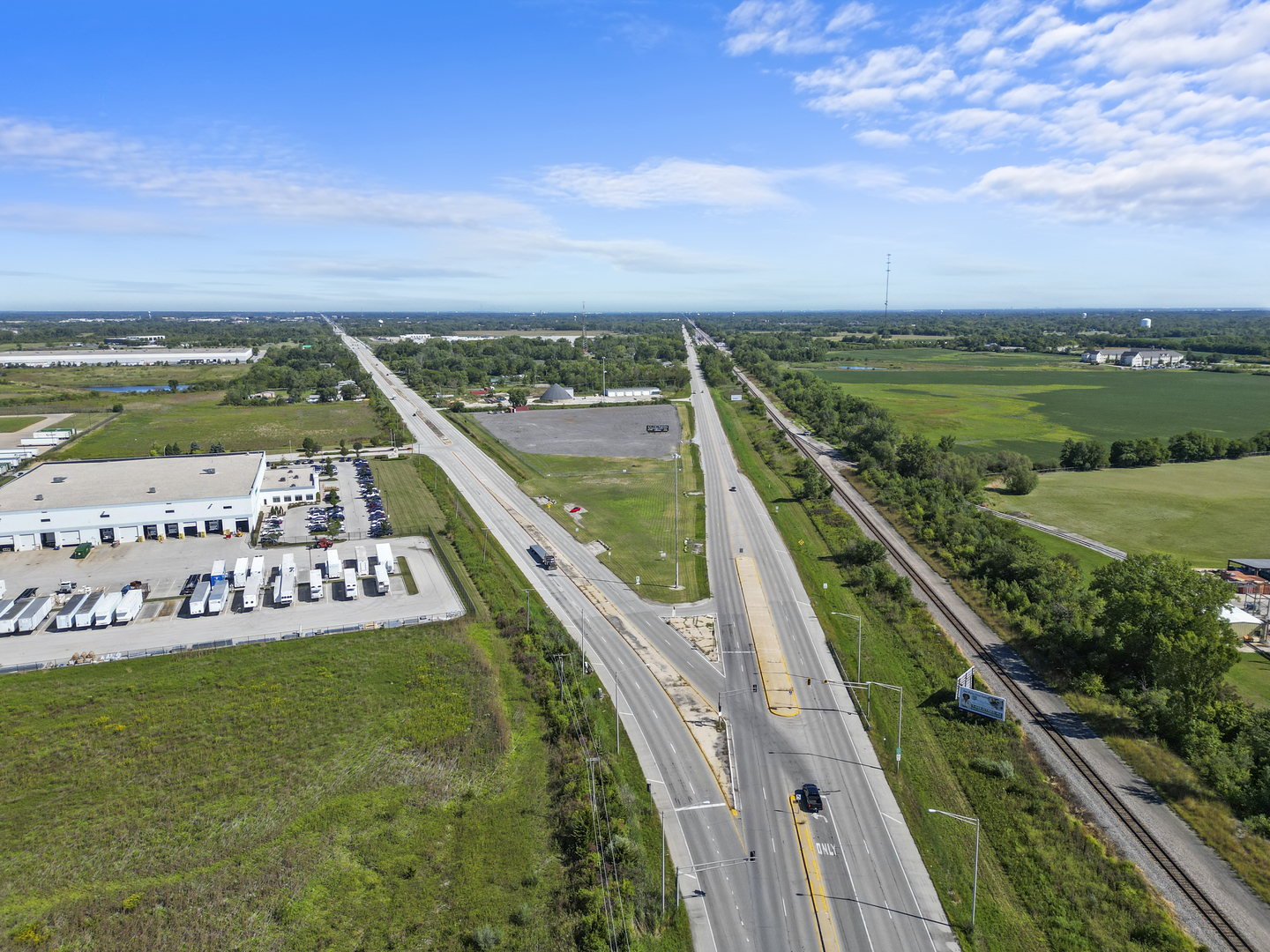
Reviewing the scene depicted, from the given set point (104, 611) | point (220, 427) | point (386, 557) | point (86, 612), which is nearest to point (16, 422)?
point (220, 427)

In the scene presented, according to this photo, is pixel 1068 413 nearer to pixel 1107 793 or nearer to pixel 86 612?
pixel 1107 793

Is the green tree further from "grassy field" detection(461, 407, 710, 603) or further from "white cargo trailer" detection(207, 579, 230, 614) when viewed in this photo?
"white cargo trailer" detection(207, 579, 230, 614)

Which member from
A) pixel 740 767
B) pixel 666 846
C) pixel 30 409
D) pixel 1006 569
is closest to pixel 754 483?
pixel 1006 569

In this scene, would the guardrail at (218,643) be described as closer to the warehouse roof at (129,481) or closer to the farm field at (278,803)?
the farm field at (278,803)

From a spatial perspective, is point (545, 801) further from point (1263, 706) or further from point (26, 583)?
point (26, 583)

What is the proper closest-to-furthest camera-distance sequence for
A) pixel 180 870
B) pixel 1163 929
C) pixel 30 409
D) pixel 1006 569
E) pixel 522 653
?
pixel 1163 929 < pixel 180 870 < pixel 522 653 < pixel 1006 569 < pixel 30 409

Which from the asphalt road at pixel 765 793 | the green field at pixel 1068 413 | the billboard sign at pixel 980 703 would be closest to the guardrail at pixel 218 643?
the asphalt road at pixel 765 793
